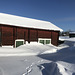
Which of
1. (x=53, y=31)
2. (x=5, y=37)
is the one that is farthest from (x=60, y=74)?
(x=53, y=31)

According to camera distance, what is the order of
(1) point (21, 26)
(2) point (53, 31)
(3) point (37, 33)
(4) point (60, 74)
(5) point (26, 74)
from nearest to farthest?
(4) point (60, 74), (5) point (26, 74), (1) point (21, 26), (3) point (37, 33), (2) point (53, 31)

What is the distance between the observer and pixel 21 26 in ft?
58.6

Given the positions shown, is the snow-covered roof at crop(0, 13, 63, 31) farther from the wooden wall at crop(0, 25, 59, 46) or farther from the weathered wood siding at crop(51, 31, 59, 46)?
the weathered wood siding at crop(51, 31, 59, 46)

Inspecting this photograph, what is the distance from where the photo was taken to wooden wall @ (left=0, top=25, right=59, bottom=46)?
16453mm

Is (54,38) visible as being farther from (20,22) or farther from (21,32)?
(21,32)

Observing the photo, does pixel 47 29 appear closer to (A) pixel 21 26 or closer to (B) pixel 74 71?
(A) pixel 21 26

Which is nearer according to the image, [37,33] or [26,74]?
[26,74]

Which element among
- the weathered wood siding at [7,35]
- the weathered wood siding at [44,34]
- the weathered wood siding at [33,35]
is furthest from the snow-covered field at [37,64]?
the weathered wood siding at [44,34]

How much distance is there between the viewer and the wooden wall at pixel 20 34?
1645 centimetres

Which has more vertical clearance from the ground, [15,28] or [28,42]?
[15,28]

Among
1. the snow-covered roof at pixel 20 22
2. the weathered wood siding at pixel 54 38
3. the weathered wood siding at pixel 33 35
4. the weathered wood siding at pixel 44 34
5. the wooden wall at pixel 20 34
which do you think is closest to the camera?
the wooden wall at pixel 20 34

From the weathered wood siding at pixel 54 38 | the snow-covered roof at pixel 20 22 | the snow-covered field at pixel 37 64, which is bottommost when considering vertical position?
the snow-covered field at pixel 37 64

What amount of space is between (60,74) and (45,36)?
53.0 ft

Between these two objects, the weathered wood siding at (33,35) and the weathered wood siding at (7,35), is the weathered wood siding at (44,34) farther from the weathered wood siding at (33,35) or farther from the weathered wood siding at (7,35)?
the weathered wood siding at (7,35)
